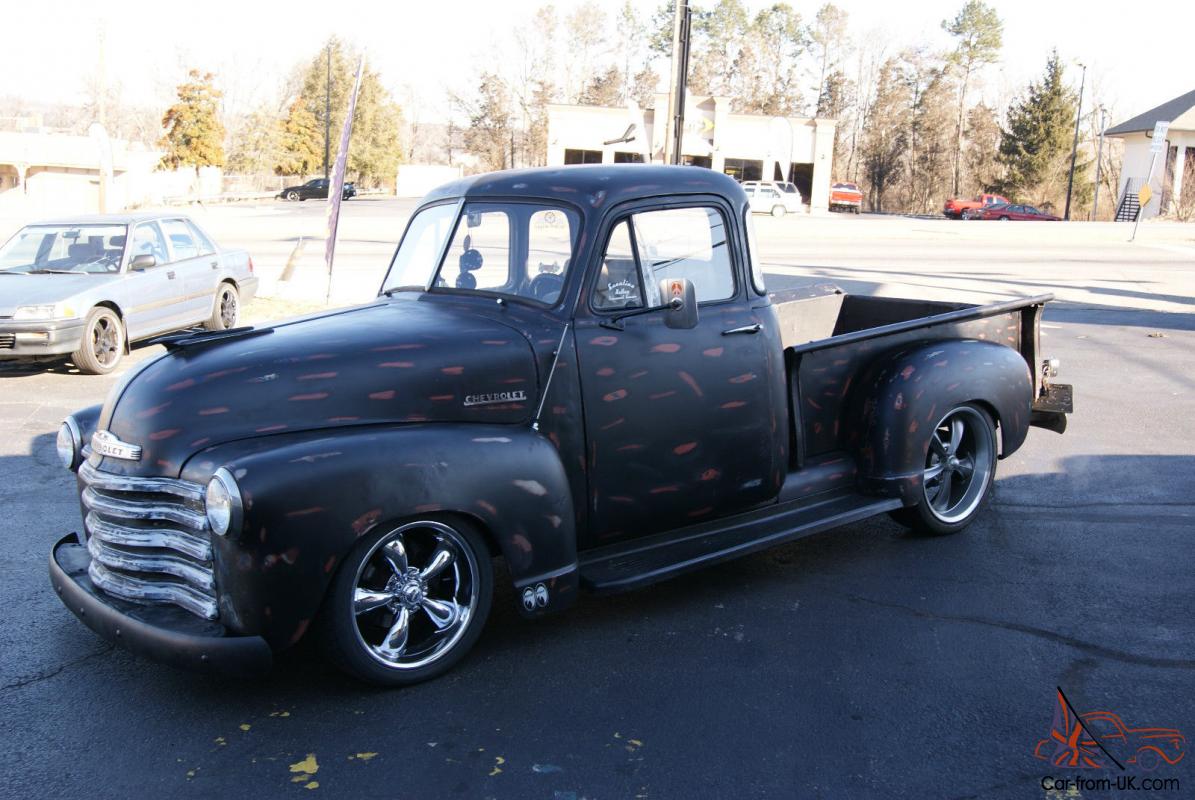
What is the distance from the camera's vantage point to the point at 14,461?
7.18 m

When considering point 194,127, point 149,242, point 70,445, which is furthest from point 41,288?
point 194,127

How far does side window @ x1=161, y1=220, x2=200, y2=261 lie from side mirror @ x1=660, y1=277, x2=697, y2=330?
8.64 metres

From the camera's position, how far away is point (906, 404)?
5.46m

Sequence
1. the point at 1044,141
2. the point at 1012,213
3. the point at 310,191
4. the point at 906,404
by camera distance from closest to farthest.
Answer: the point at 906,404, the point at 1012,213, the point at 310,191, the point at 1044,141

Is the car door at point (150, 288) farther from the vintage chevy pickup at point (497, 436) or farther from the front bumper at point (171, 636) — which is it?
the front bumper at point (171, 636)

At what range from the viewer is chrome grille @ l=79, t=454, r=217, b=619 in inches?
143

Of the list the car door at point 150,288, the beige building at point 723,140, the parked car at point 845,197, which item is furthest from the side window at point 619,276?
the parked car at point 845,197

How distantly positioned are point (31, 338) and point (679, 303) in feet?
25.1

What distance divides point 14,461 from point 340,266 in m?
14.3

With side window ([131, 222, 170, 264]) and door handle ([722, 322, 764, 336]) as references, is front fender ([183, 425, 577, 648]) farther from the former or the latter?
side window ([131, 222, 170, 264])

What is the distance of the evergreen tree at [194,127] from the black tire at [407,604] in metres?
62.2

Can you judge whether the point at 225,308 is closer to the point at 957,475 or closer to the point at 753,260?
the point at 753,260

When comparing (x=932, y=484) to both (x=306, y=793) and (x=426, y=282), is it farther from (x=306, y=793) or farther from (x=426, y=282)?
(x=306, y=793)

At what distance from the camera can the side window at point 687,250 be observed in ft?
15.6
